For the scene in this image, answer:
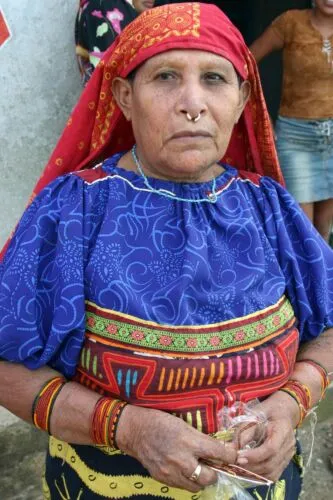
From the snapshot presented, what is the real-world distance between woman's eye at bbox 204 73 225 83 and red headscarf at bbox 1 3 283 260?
55mm

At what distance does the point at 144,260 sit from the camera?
1.47m

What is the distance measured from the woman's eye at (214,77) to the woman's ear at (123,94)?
224mm

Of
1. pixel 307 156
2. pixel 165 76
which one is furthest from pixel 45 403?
pixel 307 156

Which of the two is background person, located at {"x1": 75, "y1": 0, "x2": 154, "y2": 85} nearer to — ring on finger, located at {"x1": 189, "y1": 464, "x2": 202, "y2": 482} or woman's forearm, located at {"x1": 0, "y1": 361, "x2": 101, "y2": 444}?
woman's forearm, located at {"x1": 0, "y1": 361, "x2": 101, "y2": 444}

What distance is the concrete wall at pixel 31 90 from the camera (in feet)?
8.06

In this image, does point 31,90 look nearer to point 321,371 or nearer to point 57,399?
point 57,399

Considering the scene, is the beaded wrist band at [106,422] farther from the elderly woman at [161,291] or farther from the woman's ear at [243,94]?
the woman's ear at [243,94]

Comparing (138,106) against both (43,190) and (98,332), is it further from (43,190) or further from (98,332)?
(98,332)

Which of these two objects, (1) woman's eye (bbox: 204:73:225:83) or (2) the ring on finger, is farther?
(1) woman's eye (bbox: 204:73:225:83)

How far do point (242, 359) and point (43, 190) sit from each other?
71 centimetres

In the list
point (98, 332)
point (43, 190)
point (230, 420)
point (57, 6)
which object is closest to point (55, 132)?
point (57, 6)

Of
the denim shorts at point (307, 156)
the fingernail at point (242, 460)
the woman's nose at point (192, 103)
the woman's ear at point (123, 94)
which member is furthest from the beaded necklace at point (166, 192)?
the denim shorts at point (307, 156)

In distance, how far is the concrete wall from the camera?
8.06 ft

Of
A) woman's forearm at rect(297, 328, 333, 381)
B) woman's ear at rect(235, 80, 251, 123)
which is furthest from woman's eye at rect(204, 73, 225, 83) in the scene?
woman's forearm at rect(297, 328, 333, 381)
